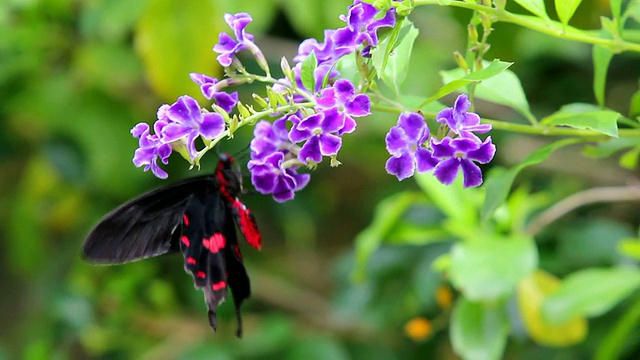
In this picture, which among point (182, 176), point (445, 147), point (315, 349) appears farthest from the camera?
point (182, 176)

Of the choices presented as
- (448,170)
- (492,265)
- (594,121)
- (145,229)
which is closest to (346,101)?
(448,170)

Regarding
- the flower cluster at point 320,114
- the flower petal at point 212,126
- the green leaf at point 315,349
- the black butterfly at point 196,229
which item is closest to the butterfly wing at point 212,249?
the black butterfly at point 196,229

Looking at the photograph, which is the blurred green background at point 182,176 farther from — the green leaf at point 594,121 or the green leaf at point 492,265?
the green leaf at point 594,121

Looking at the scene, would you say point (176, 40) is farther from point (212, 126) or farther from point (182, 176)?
point (212, 126)

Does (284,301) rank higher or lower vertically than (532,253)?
lower

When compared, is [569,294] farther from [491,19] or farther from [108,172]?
[108,172]

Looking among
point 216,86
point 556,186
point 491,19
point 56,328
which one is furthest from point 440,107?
point 56,328
